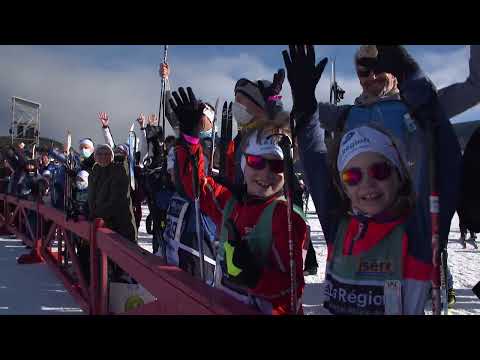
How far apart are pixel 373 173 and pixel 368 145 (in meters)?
0.11

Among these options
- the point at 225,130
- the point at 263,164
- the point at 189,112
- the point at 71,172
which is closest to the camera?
the point at 263,164

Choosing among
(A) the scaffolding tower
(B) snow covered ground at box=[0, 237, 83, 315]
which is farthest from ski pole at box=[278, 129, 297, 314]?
(A) the scaffolding tower

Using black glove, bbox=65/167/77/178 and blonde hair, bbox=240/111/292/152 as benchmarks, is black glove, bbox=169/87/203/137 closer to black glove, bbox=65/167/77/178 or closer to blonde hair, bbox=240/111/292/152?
blonde hair, bbox=240/111/292/152

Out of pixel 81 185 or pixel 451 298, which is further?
pixel 81 185

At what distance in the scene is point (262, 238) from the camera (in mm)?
1823

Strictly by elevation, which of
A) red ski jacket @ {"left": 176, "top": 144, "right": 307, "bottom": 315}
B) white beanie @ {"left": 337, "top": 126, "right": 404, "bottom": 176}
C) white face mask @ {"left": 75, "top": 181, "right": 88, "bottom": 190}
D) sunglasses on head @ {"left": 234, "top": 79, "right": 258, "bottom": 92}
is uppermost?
sunglasses on head @ {"left": 234, "top": 79, "right": 258, "bottom": 92}

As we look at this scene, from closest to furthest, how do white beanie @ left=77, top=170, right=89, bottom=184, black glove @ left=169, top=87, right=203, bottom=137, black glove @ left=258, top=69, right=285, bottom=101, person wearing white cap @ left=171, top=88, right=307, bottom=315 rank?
person wearing white cap @ left=171, top=88, right=307, bottom=315, black glove @ left=258, top=69, right=285, bottom=101, black glove @ left=169, top=87, right=203, bottom=137, white beanie @ left=77, top=170, right=89, bottom=184

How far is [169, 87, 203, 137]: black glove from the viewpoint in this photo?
2.58m

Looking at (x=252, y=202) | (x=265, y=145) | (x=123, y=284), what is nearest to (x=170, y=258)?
(x=123, y=284)

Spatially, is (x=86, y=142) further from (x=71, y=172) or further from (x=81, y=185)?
(x=71, y=172)

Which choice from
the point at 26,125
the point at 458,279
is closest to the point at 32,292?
the point at 458,279

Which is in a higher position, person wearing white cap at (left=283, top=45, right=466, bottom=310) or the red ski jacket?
person wearing white cap at (left=283, top=45, right=466, bottom=310)

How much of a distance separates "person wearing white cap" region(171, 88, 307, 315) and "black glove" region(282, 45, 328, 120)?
0.34 meters
